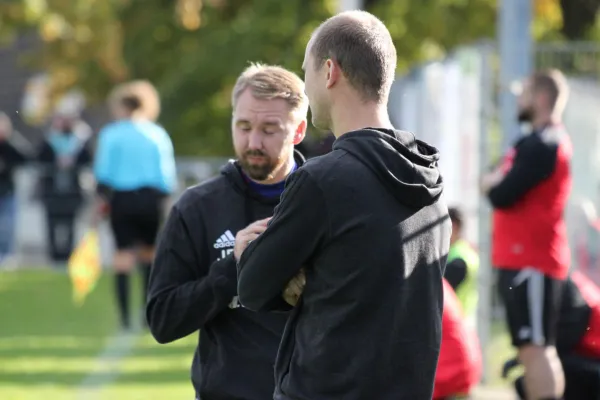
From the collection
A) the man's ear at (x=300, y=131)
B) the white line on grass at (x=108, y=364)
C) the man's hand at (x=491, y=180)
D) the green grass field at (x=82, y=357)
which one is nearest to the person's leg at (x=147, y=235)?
the white line on grass at (x=108, y=364)

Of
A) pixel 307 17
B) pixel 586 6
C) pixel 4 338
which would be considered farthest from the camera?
pixel 586 6

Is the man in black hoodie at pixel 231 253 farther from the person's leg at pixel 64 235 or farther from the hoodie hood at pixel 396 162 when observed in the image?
the person's leg at pixel 64 235

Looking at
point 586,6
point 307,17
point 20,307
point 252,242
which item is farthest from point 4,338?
point 586,6

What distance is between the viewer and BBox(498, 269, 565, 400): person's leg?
7.82 metres

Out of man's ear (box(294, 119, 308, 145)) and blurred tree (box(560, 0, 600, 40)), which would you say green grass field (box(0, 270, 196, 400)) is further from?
blurred tree (box(560, 0, 600, 40))

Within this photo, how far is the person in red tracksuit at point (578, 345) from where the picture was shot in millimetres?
7840

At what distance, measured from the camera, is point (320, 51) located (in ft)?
11.6

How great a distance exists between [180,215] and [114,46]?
2237 cm

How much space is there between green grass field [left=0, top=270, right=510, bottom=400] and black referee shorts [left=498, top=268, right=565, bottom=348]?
2362 millimetres

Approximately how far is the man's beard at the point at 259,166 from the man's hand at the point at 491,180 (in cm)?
357

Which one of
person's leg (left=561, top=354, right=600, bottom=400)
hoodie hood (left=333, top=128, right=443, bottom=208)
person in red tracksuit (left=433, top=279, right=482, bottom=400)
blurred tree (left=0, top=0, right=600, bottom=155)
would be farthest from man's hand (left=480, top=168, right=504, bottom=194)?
blurred tree (left=0, top=0, right=600, bottom=155)

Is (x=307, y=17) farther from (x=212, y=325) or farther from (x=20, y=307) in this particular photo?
(x=212, y=325)

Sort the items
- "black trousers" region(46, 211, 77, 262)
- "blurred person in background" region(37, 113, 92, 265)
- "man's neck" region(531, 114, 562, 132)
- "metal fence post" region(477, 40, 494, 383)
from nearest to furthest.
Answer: "man's neck" region(531, 114, 562, 132)
"metal fence post" region(477, 40, 494, 383)
"blurred person in background" region(37, 113, 92, 265)
"black trousers" region(46, 211, 77, 262)

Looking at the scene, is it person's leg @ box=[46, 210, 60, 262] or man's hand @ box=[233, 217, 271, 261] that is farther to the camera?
person's leg @ box=[46, 210, 60, 262]
